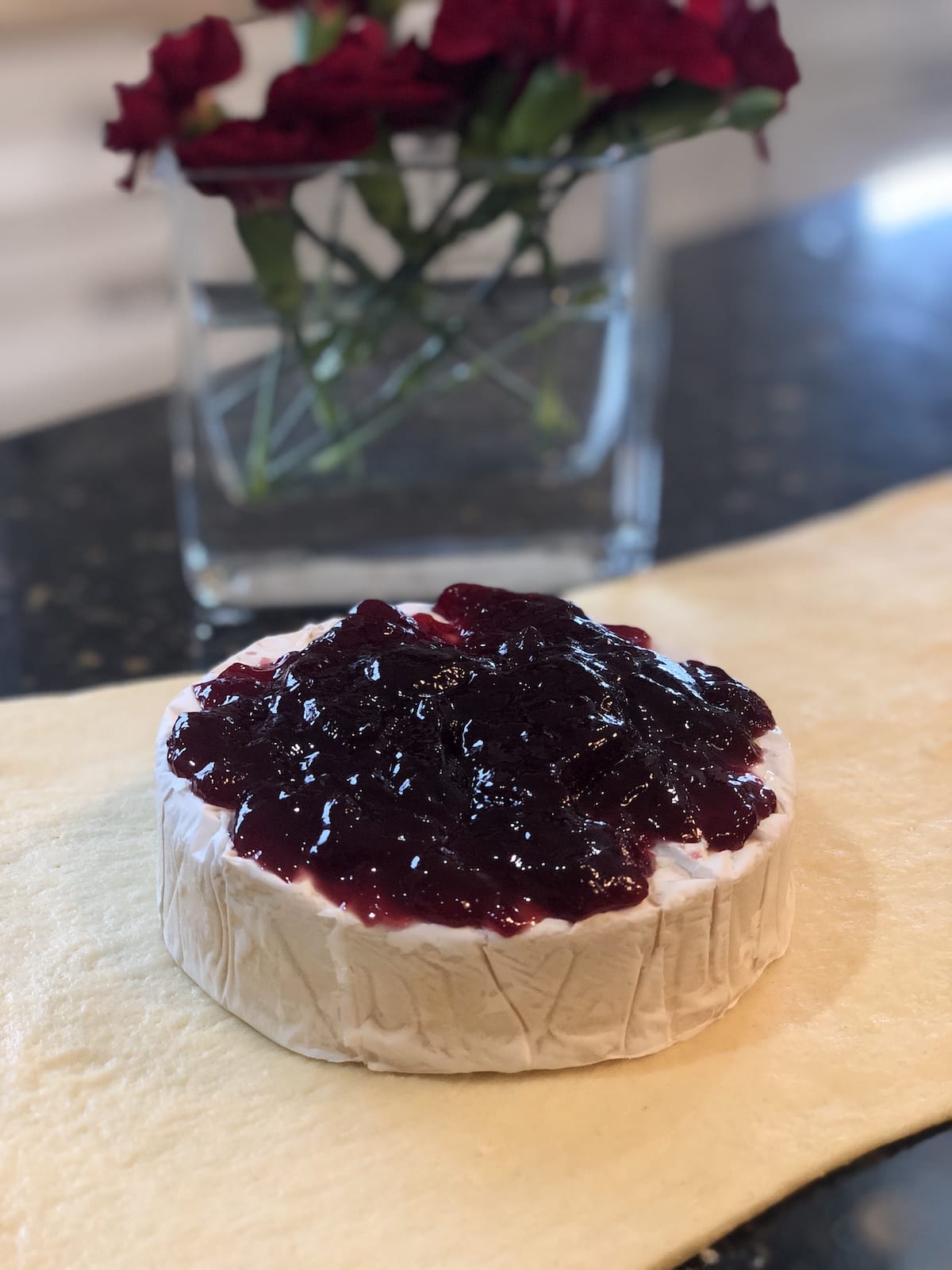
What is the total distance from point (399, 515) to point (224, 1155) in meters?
0.88

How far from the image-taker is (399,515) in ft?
5.26

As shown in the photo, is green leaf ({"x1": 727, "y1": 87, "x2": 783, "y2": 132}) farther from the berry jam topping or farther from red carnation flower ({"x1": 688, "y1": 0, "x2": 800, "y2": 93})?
the berry jam topping

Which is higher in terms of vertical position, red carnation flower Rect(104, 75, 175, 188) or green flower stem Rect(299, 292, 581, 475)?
red carnation flower Rect(104, 75, 175, 188)

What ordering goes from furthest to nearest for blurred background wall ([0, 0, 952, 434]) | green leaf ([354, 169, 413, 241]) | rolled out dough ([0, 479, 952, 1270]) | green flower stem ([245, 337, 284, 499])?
blurred background wall ([0, 0, 952, 434]) → green flower stem ([245, 337, 284, 499]) → green leaf ([354, 169, 413, 241]) → rolled out dough ([0, 479, 952, 1270])

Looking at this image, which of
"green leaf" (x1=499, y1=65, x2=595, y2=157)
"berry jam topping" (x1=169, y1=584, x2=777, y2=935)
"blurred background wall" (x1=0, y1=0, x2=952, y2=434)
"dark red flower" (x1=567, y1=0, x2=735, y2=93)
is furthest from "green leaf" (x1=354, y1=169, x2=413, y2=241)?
"blurred background wall" (x1=0, y1=0, x2=952, y2=434)

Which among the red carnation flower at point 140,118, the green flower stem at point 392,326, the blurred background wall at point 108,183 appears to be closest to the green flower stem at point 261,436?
the green flower stem at point 392,326

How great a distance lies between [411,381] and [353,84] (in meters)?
0.33

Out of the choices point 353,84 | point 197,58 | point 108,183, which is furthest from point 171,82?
point 108,183

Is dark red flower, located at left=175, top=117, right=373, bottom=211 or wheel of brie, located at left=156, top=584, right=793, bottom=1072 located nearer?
wheel of brie, located at left=156, top=584, right=793, bottom=1072

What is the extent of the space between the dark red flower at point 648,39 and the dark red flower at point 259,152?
0.23 metres

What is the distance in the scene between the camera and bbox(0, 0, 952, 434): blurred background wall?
9.24 feet

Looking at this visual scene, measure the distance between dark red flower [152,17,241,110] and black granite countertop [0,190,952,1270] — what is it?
0.57m

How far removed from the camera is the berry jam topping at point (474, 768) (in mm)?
889

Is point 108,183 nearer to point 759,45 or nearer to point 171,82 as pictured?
point 171,82
